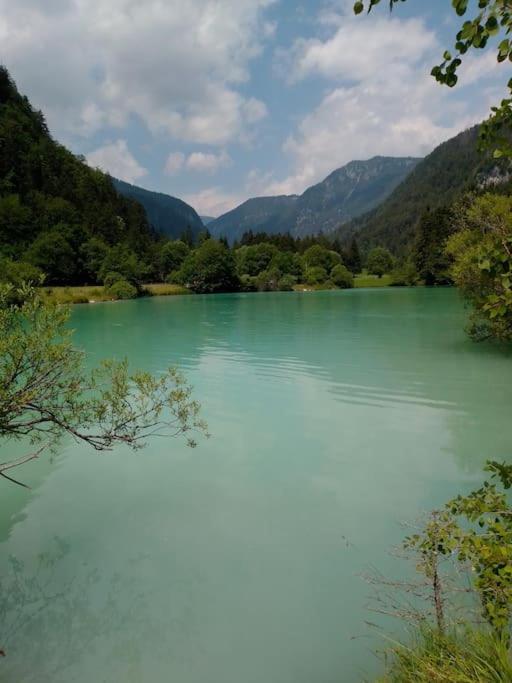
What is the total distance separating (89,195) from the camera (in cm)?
14612

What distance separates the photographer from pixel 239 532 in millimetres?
8828

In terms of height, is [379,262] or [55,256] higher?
[55,256]

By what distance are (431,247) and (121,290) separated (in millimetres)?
81596

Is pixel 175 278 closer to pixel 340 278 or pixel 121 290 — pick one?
pixel 121 290

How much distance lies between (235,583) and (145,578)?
1489 mm

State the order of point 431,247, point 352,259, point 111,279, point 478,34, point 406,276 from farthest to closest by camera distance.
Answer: point 352,259 → point 406,276 → point 431,247 → point 111,279 → point 478,34

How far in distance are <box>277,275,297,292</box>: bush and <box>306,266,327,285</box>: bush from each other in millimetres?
7465

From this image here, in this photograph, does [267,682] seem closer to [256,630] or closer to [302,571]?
[256,630]

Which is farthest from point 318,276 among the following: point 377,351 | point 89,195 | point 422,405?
point 422,405

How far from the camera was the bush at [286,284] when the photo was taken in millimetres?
133625

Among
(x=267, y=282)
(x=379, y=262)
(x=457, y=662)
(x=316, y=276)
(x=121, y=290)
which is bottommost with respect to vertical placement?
(x=121, y=290)

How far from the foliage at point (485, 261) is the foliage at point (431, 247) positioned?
3946 inches

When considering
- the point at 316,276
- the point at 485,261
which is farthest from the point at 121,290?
the point at 485,261

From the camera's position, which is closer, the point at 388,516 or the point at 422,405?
the point at 388,516
